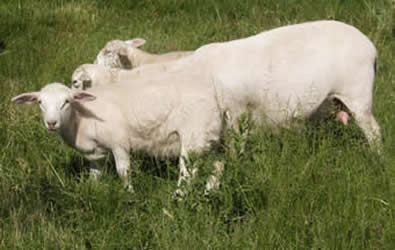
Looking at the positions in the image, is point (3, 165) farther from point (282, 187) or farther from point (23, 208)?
point (282, 187)

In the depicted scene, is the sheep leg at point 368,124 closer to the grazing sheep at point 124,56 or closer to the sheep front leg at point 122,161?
the sheep front leg at point 122,161

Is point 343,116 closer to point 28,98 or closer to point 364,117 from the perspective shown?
point 364,117

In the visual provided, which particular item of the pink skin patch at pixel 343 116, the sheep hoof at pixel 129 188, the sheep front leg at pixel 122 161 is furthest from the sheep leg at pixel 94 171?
the pink skin patch at pixel 343 116

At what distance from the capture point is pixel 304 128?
476 centimetres


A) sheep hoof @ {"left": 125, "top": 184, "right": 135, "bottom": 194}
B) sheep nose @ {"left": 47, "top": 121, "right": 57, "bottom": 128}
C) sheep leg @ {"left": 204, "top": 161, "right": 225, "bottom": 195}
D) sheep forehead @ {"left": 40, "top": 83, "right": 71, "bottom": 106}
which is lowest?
sheep hoof @ {"left": 125, "top": 184, "right": 135, "bottom": 194}

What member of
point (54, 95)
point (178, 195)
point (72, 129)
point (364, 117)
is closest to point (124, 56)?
point (72, 129)

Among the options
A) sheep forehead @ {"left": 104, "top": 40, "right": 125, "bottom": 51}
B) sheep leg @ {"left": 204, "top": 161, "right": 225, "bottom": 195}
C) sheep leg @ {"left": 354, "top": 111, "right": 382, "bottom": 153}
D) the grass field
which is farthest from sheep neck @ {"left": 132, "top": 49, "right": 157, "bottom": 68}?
sheep leg @ {"left": 204, "top": 161, "right": 225, "bottom": 195}

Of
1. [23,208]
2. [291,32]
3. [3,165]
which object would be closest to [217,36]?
[291,32]

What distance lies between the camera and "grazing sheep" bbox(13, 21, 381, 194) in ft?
15.7

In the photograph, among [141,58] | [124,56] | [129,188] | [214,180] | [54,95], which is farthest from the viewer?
[124,56]

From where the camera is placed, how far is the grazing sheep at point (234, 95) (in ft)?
15.7

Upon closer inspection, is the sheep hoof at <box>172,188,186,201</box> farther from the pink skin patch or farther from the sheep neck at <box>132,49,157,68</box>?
the sheep neck at <box>132,49,157,68</box>

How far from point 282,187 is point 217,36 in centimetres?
483

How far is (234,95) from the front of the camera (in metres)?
4.84
